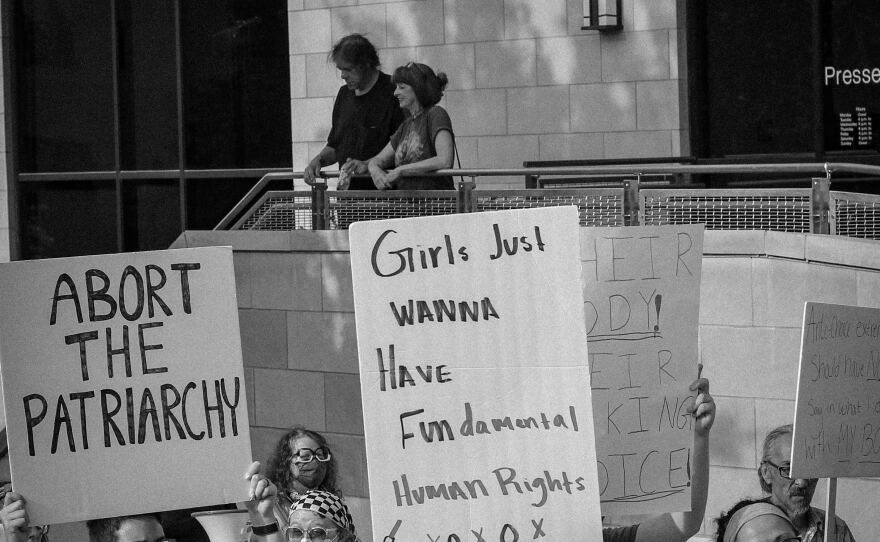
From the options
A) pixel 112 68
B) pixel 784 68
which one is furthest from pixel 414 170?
pixel 112 68

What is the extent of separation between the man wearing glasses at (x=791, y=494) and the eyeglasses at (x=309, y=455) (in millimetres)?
1714

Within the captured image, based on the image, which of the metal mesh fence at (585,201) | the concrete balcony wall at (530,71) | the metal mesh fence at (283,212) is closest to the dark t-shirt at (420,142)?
the metal mesh fence at (585,201)

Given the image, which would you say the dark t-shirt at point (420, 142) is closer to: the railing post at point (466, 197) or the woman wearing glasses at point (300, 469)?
the railing post at point (466, 197)

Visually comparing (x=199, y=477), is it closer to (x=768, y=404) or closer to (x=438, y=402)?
(x=438, y=402)

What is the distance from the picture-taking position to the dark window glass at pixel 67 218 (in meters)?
15.0

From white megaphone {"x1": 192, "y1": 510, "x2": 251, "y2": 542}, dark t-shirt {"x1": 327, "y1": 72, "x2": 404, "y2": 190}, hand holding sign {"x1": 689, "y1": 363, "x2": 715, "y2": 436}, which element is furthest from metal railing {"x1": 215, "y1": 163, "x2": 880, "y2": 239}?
white megaphone {"x1": 192, "y1": 510, "x2": 251, "y2": 542}

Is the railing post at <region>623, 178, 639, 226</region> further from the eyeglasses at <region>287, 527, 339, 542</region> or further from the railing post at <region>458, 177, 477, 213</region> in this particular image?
the eyeglasses at <region>287, 527, 339, 542</region>

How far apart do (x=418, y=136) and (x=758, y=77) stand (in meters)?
3.28

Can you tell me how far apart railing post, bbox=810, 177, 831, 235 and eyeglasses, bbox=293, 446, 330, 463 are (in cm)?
359

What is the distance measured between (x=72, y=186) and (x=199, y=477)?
35.3 ft

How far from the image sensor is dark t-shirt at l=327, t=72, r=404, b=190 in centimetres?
980

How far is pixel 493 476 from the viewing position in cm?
455

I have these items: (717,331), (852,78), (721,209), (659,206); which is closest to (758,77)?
(852,78)

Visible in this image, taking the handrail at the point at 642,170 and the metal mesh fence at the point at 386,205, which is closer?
the handrail at the point at 642,170
